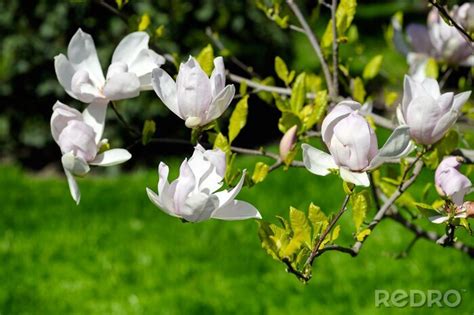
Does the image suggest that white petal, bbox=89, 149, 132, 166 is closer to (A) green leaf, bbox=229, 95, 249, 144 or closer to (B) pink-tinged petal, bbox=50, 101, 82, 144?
(B) pink-tinged petal, bbox=50, 101, 82, 144

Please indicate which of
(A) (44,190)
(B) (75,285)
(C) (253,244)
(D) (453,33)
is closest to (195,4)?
(A) (44,190)

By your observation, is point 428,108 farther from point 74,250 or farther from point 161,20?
point 161,20

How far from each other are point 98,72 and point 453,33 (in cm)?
88

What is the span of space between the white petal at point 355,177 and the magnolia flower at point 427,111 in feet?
0.46

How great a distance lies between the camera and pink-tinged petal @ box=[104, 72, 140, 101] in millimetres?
1392

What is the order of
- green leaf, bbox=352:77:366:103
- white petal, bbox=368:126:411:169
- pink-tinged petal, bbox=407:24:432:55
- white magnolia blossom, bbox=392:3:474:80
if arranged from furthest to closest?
pink-tinged petal, bbox=407:24:432:55
green leaf, bbox=352:77:366:103
white magnolia blossom, bbox=392:3:474:80
white petal, bbox=368:126:411:169

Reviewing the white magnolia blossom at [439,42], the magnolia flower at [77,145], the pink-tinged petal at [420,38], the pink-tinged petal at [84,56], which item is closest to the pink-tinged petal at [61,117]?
the magnolia flower at [77,145]

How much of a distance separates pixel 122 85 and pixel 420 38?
97 cm

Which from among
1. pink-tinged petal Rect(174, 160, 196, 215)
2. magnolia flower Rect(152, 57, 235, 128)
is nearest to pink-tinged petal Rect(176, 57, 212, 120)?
magnolia flower Rect(152, 57, 235, 128)

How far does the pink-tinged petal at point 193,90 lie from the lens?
1.27 meters

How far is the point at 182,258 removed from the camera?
4.02 metres

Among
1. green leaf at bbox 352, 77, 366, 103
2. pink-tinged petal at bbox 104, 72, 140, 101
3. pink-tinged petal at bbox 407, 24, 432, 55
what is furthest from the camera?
pink-tinged petal at bbox 407, 24, 432, 55

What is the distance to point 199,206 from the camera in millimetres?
1193

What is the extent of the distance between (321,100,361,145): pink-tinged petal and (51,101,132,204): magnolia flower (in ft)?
1.17
